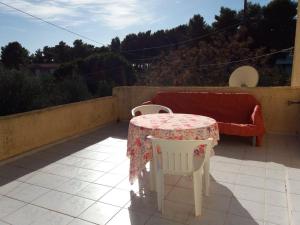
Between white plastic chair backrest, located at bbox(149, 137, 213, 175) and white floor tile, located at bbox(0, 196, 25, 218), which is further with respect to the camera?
white floor tile, located at bbox(0, 196, 25, 218)

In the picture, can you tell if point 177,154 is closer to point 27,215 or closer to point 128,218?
point 128,218

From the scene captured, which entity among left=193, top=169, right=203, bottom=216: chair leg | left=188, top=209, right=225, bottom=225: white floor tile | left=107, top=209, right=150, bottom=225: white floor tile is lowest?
left=188, top=209, right=225, bottom=225: white floor tile

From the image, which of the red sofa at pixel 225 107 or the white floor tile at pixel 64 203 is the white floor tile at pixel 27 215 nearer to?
the white floor tile at pixel 64 203

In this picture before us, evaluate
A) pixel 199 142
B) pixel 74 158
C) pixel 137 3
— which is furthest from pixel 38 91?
pixel 199 142

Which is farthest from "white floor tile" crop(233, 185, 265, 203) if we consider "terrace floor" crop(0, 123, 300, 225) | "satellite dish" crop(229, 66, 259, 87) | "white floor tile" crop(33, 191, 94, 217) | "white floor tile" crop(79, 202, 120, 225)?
"satellite dish" crop(229, 66, 259, 87)

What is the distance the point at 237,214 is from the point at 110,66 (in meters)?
16.3

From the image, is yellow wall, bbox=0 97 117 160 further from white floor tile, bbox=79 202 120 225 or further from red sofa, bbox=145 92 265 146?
white floor tile, bbox=79 202 120 225

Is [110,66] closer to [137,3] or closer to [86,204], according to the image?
[137,3]

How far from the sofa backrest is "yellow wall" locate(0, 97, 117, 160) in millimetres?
1321

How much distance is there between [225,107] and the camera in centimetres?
511

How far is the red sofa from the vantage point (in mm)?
4402

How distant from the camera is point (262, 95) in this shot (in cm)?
514

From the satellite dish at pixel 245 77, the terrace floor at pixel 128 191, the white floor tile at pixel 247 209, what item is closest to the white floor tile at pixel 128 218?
the terrace floor at pixel 128 191

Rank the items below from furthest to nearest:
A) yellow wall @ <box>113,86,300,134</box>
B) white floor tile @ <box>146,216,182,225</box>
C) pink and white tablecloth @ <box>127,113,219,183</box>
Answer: yellow wall @ <box>113,86,300,134</box>, pink and white tablecloth @ <box>127,113,219,183</box>, white floor tile @ <box>146,216,182,225</box>
